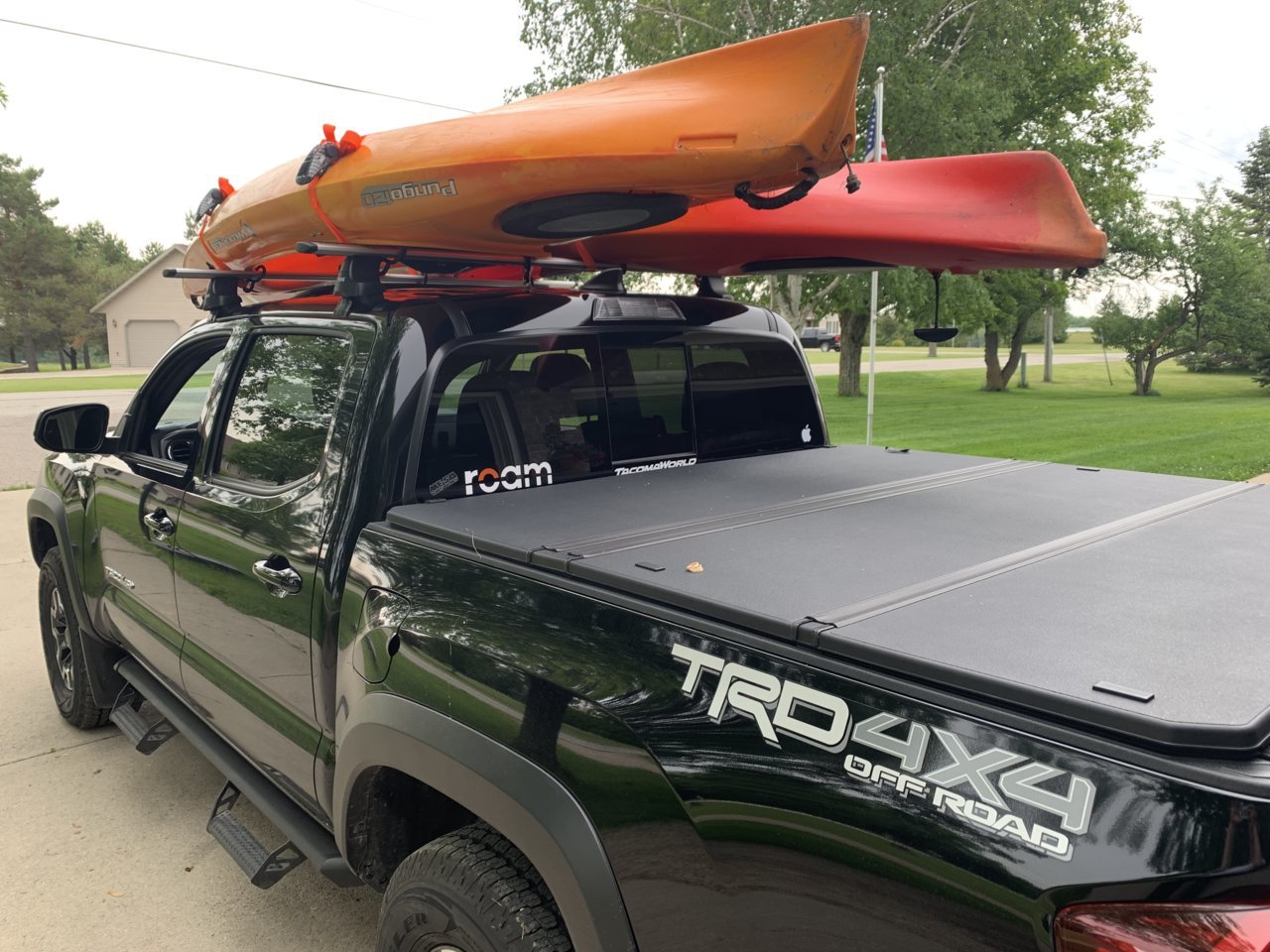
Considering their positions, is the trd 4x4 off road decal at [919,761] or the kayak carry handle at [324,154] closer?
the trd 4x4 off road decal at [919,761]

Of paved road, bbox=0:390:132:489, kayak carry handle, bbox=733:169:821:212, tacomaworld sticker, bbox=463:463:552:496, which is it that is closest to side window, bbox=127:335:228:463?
tacomaworld sticker, bbox=463:463:552:496

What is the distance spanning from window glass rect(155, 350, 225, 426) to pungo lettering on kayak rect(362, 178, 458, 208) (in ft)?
3.37

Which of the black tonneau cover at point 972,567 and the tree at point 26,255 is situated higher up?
the tree at point 26,255

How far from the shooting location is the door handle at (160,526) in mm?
3035

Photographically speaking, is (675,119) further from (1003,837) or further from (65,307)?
(65,307)

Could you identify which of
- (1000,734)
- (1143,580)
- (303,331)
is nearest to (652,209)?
(303,331)

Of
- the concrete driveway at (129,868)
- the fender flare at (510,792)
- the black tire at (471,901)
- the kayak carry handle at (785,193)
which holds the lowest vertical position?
the concrete driveway at (129,868)

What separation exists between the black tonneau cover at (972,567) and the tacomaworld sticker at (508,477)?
0.11m

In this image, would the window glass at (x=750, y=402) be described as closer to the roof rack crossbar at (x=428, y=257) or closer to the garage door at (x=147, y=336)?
the roof rack crossbar at (x=428, y=257)

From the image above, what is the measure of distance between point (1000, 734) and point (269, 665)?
6.73 feet

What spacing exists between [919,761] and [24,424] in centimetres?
2288

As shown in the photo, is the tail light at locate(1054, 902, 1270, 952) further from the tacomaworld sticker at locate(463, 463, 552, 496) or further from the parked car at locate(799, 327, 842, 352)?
the parked car at locate(799, 327, 842, 352)

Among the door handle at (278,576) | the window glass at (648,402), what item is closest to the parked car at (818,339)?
the window glass at (648,402)

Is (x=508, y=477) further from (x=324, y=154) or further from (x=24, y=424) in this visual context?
(x=24, y=424)
